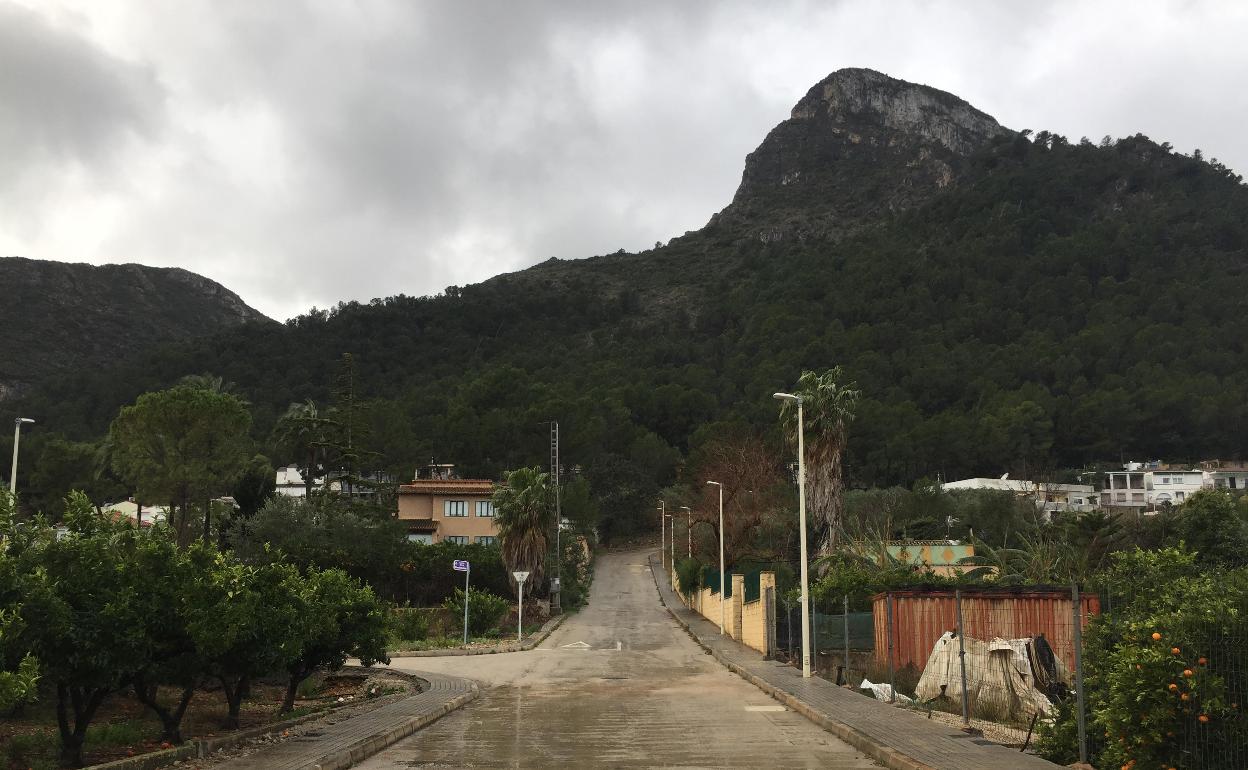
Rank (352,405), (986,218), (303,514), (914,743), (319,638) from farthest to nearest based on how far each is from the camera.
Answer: (986,218) → (352,405) → (303,514) → (319,638) → (914,743)

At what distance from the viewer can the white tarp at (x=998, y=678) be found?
51.7 feet

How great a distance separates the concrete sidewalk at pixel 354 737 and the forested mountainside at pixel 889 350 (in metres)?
60.9

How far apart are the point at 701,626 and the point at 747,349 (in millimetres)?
80540

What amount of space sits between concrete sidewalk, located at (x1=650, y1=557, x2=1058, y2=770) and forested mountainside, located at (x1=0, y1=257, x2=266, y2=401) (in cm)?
12505

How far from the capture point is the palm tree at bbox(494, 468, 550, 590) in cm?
4756

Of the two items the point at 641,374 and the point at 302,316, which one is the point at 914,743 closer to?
the point at 641,374

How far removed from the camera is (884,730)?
13859mm

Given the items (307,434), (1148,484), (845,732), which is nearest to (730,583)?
(845,732)

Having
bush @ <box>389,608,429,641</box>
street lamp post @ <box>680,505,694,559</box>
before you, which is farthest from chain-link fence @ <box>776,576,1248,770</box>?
street lamp post @ <box>680,505,694,559</box>

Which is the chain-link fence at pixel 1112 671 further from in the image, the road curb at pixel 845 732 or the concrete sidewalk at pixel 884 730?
the road curb at pixel 845 732

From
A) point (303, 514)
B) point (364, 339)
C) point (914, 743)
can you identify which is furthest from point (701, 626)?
point (364, 339)

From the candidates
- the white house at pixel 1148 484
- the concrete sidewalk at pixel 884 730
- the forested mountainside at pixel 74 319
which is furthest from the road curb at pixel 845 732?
the forested mountainside at pixel 74 319

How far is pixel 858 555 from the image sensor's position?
1441 inches

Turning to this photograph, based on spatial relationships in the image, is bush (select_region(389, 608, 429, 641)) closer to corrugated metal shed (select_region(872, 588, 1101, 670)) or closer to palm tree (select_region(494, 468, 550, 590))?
palm tree (select_region(494, 468, 550, 590))
